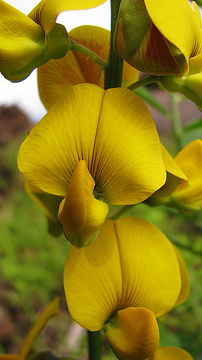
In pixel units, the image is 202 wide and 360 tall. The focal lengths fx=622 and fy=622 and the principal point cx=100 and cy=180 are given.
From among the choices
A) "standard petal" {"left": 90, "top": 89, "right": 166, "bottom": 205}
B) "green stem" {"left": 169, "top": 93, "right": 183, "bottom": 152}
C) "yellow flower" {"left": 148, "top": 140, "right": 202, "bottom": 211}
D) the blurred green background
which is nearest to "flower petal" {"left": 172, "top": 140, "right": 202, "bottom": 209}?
"yellow flower" {"left": 148, "top": 140, "right": 202, "bottom": 211}

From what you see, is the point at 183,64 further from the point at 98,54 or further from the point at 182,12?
the point at 98,54

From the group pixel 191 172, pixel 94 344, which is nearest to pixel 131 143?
pixel 191 172

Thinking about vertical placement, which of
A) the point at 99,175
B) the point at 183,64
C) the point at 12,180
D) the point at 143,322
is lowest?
the point at 12,180

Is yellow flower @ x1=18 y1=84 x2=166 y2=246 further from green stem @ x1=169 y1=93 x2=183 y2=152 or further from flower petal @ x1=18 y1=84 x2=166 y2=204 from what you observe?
green stem @ x1=169 y1=93 x2=183 y2=152

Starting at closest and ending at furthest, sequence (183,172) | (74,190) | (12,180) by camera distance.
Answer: (74,190)
(183,172)
(12,180)

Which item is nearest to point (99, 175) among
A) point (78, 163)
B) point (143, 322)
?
point (78, 163)

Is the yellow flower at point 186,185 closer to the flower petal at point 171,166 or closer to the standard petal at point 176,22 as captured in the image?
the flower petal at point 171,166

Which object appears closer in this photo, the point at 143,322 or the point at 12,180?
the point at 143,322

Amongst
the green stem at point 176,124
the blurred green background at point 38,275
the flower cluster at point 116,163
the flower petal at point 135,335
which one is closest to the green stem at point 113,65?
the flower cluster at point 116,163
